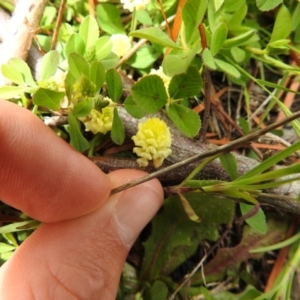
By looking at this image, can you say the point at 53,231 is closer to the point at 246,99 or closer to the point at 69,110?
the point at 69,110

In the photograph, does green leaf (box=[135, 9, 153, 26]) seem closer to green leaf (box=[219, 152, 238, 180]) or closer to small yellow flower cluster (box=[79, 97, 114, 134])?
small yellow flower cluster (box=[79, 97, 114, 134])

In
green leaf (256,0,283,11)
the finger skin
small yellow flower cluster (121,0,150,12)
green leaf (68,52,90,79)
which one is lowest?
the finger skin

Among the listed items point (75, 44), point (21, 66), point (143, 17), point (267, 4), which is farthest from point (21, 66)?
point (267, 4)

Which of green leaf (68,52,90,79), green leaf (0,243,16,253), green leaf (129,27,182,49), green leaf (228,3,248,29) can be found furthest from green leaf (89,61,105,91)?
green leaf (0,243,16,253)

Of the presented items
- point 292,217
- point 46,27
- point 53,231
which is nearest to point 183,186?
point 53,231

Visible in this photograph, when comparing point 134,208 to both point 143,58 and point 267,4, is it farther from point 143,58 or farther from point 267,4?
point 267,4

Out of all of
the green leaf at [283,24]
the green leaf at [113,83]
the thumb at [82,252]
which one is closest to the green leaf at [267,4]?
the green leaf at [283,24]
